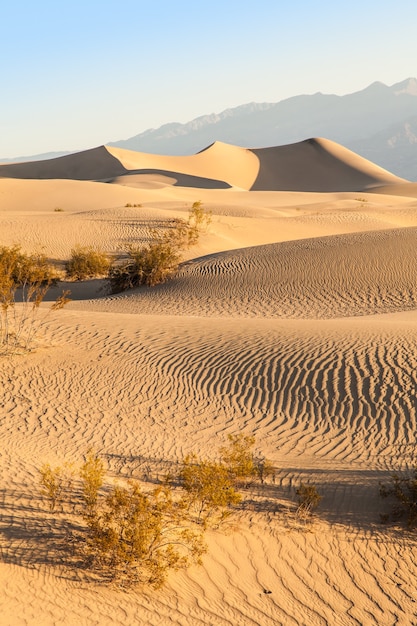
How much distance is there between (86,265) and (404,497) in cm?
1786

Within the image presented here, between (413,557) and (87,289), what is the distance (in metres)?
17.3

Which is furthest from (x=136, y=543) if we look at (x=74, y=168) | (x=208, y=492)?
(x=74, y=168)

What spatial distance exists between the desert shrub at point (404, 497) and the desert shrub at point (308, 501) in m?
0.66

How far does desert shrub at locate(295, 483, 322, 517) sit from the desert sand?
0.15 meters

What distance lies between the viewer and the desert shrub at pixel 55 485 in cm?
596

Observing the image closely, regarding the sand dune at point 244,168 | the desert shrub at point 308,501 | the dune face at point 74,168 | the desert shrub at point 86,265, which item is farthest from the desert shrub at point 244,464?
the dune face at point 74,168

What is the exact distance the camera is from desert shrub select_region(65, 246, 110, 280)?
75.2 feet

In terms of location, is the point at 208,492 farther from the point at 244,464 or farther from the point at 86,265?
the point at 86,265

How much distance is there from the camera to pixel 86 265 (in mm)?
23000

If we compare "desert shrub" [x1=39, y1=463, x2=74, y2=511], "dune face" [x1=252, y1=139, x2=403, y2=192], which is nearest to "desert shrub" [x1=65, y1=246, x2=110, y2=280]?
"desert shrub" [x1=39, y1=463, x2=74, y2=511]

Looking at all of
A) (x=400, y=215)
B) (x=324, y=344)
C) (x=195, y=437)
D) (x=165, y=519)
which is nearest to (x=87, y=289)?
(x=324, y=344)

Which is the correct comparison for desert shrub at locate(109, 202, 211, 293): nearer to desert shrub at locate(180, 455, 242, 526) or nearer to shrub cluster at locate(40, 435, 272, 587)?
shrub cluster at locate(40, 435, 272, 587)

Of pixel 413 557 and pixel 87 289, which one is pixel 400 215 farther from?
pixel 413 557

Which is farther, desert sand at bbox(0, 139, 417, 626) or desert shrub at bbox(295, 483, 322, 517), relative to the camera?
desert shrub at bbox(295, 483, 322, 517)
